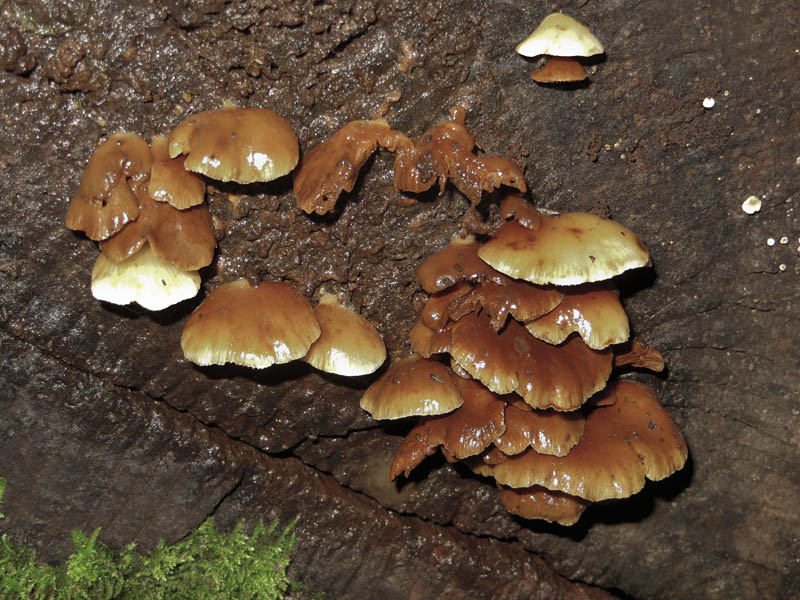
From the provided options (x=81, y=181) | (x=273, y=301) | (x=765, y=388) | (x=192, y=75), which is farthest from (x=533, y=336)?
(x=81, y=181)

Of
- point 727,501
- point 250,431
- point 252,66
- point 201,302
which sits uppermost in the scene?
point 252,66

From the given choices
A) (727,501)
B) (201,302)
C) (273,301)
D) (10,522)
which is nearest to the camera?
(273,301)

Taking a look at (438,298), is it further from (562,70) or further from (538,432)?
(562,70)

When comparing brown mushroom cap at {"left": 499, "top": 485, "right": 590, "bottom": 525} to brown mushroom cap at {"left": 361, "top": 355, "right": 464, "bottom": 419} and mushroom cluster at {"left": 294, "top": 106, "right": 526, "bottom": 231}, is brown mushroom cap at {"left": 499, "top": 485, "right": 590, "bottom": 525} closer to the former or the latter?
brown mushroom cap at {"left": 361, "top": 355, "right": 464, "bottom": 419}

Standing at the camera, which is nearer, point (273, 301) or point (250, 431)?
point (273, 301)

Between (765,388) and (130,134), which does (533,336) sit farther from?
(130,134)

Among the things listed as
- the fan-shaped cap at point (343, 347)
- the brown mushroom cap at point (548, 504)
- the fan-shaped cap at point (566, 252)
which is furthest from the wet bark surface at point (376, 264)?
the brown mushroom cap at point (548, 504)
